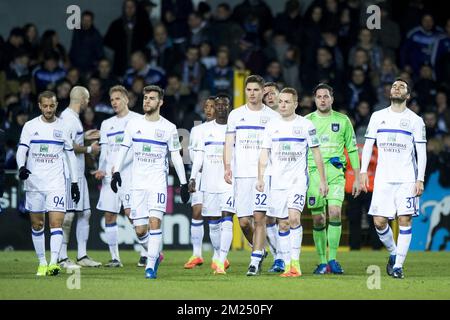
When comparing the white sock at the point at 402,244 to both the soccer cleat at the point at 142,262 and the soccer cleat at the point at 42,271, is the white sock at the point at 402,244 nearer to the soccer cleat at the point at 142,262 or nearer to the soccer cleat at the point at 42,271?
the soccer cleat at the point at 142,262

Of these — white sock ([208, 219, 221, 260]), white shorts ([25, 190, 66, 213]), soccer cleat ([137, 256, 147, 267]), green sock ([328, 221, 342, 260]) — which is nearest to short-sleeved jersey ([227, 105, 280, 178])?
green sock ([328, 221, 342, 260])

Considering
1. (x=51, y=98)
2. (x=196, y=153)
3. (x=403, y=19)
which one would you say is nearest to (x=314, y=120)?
(x=196, y=153)

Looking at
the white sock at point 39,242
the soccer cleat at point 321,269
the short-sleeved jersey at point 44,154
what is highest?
the short-sleeved jersey at point 44,154

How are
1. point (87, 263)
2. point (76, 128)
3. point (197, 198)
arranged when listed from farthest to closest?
point (197, 198)
point (87, 263)
point (76, 128)

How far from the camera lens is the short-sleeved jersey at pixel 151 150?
53.4ft

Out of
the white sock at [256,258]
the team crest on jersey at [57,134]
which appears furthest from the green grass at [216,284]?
the team crest on jersey at [57,134]

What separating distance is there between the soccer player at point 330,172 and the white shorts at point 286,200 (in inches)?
33.6

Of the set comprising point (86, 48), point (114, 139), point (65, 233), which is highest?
point (86, 48)

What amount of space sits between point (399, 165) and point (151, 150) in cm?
321

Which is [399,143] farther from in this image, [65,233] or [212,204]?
[65,233]

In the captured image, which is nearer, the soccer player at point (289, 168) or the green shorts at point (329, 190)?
the soccer player at point (289, 168)

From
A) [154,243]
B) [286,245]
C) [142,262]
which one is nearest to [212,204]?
[142,262]

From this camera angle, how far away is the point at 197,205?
20.2 meters

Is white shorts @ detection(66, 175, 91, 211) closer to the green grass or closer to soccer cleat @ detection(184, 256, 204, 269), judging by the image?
the green grass
